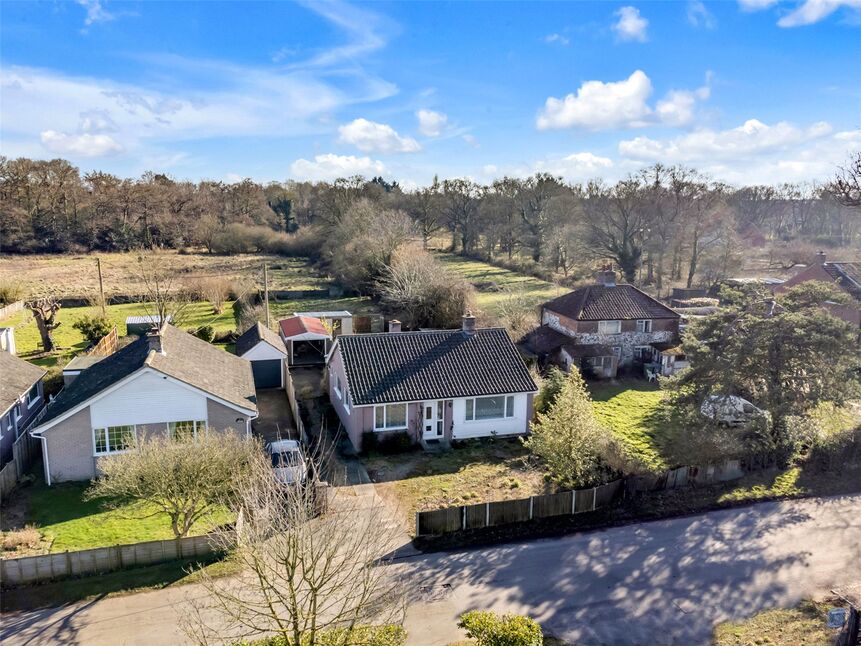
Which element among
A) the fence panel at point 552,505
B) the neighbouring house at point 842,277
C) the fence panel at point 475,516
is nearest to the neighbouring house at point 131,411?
the fence panel at point 475,516

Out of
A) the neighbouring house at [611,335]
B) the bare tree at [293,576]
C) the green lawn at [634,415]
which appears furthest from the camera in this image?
the neighbouring house at [611,335]

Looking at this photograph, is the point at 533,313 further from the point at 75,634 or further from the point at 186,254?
the point at 186,254

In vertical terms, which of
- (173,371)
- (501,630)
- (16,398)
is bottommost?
(501,630)

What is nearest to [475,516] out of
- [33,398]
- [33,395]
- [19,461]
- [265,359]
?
[19,461]

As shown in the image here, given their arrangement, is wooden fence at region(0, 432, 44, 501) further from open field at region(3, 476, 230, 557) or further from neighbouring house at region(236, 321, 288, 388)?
neighbouring house at region(236, 321, 288, 388)

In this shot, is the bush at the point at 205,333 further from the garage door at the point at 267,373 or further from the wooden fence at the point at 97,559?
the wooden fence at the point at 97,559

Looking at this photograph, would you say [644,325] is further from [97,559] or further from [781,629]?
[97,559]
